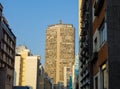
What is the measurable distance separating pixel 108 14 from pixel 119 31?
160cm

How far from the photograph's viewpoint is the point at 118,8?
2825 cm

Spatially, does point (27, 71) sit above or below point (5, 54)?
above

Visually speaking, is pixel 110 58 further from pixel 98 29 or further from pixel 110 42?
pixel 98 29

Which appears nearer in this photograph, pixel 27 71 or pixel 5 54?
pixel 5 54

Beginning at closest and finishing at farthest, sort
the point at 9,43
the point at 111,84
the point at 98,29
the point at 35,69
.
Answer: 1. the point at 111,84
2. the point at 98,29
3. the point at 9,43
4. the point at 35,69

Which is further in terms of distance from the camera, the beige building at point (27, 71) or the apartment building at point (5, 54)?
the beige building at point (27, 71)

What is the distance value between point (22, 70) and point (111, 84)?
160032mm

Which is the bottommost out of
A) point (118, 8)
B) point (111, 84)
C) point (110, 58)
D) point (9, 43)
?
point (111, 84)

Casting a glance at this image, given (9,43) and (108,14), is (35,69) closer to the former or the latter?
(9,43)

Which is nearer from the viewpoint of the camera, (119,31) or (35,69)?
(119,31)

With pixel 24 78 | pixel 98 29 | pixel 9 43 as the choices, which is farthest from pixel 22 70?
pixel 98 29

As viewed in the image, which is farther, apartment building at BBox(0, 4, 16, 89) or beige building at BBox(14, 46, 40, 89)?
beige building at BBox(14, 46, 40, 89)

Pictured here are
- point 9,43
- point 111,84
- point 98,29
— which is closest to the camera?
point 111,84

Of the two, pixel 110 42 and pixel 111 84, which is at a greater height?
pixel 110 42
